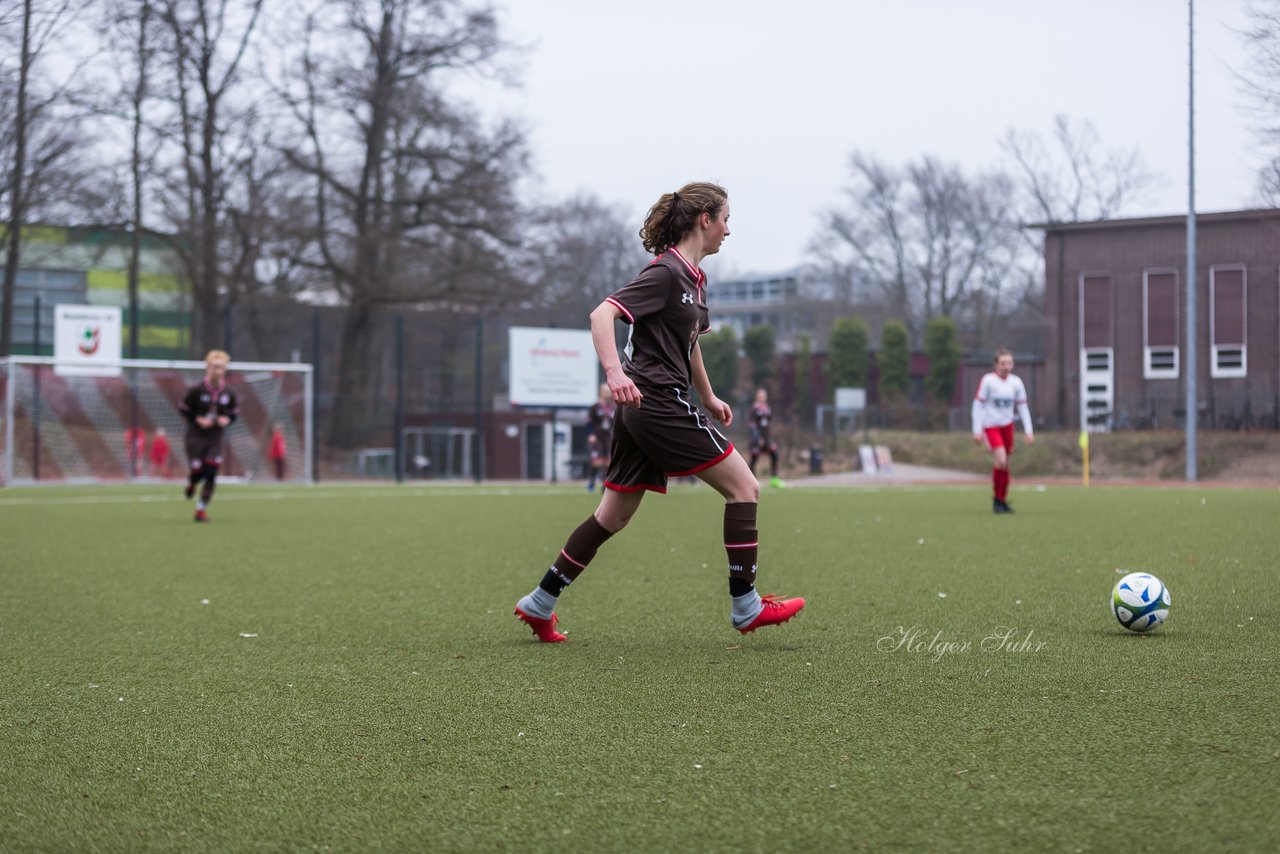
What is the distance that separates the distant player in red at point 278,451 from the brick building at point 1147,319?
23.6 meters

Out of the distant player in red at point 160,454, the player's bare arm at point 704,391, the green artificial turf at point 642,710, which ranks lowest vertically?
the green artificial turf at point 642,710

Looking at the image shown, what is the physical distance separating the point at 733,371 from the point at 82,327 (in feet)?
111

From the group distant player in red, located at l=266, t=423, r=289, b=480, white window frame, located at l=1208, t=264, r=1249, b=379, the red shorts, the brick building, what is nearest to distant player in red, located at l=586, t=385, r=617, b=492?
distant player in red, located at l=266, t=423, r=289, b=480

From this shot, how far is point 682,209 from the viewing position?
18.7 feet

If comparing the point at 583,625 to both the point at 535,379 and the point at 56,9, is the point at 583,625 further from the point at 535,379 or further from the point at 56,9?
the point at 535,379

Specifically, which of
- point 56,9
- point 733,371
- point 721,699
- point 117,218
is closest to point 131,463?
point 117,218

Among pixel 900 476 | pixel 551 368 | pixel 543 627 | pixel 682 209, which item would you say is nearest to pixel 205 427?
pixel 543 627

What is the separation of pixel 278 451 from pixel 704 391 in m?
25.4

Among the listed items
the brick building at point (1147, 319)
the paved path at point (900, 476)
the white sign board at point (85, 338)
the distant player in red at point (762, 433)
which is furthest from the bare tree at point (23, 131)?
the brick building at point (1147, 319)

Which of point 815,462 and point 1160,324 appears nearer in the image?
point 815,462

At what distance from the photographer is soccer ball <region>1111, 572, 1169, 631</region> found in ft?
18.3

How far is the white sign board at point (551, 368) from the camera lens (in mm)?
31516

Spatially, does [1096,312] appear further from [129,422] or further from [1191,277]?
[129,422]

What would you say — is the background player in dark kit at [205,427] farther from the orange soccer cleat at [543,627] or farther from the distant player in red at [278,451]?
the distant player in red at [278,451]
